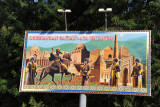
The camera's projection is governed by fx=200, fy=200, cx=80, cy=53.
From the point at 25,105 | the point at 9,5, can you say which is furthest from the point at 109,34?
the point at 9,5

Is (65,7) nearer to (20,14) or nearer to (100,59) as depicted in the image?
(20,14)

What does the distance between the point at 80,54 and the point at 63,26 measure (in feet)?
11.0

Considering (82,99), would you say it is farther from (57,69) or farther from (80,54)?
(80,54)

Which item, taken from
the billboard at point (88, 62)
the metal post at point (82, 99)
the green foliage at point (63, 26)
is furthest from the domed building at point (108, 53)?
the green foliage at point (63, 26)

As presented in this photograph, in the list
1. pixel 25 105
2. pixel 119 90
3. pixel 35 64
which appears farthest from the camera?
pixel 25 105

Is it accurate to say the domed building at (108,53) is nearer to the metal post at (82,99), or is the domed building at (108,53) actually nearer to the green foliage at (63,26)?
the metal post at (82,99)

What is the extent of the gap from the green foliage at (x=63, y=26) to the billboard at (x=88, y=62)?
198 centimetres

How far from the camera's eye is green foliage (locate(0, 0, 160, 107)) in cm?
966

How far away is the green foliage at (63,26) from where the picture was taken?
9.66m

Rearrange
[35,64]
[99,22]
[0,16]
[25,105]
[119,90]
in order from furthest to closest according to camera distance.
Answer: [0,16]
[99,22]
[25,105]
[35,64]
[119,90]

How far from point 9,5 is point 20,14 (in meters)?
0.88

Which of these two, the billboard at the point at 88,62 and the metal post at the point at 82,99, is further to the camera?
→ the metal post at the point at 82,99

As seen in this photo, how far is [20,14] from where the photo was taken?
1113 centimetres

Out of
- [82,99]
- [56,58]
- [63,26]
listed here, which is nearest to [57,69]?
[56,58]
